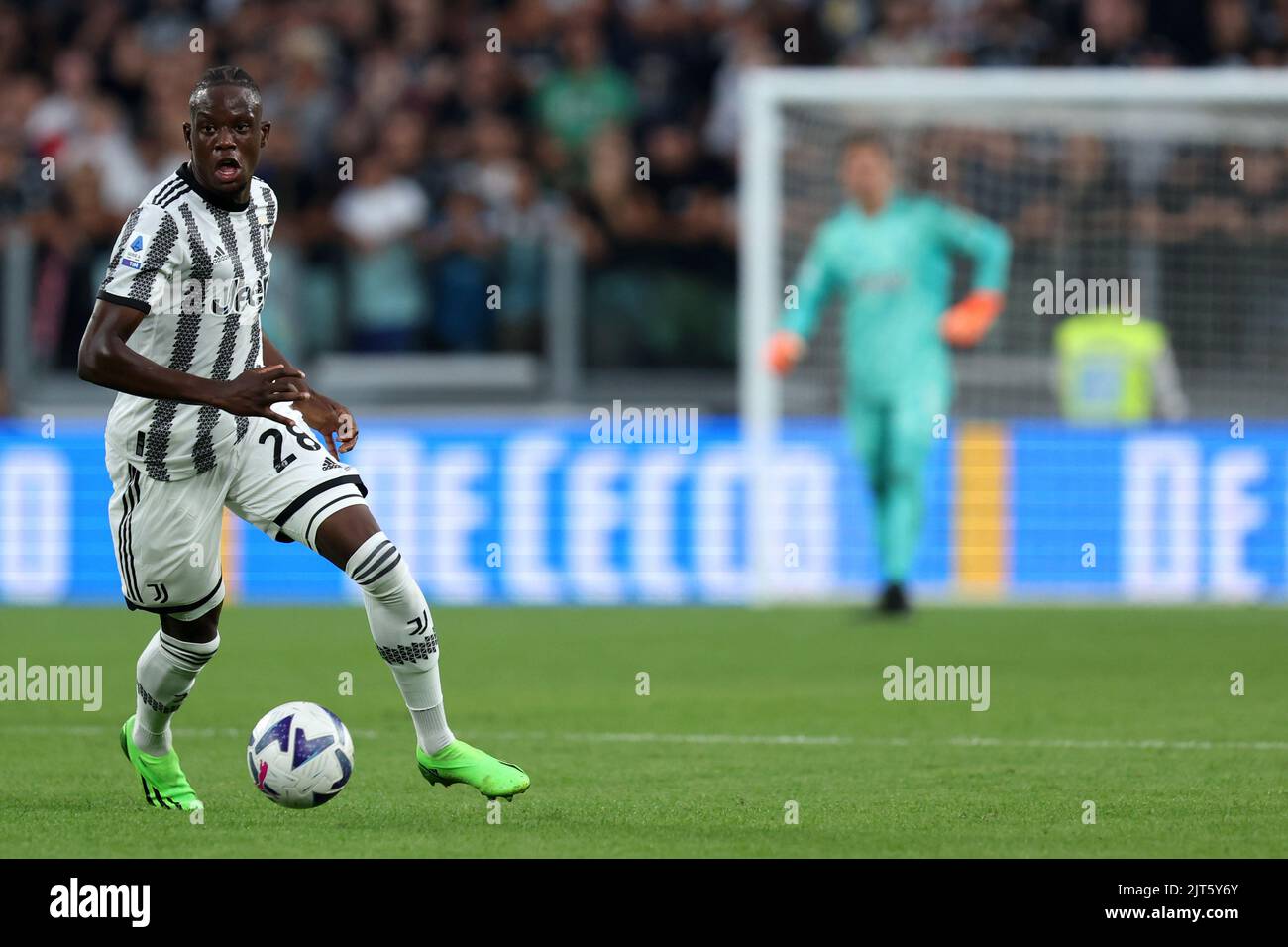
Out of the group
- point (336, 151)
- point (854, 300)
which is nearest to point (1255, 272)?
point (854, 300)

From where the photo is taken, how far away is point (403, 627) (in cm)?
627

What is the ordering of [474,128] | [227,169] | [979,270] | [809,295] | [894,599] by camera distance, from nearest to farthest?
1. [227,169]
2. [979,270]
3. [894,599]
4. [809,295]
5. [474,128]

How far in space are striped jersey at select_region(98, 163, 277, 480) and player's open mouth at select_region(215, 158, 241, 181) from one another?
11 centimetres

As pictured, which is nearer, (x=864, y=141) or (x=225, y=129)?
(x=225, y=129)

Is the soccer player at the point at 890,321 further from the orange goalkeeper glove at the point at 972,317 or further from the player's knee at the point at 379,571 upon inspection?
the player's knee at the point at 379,571

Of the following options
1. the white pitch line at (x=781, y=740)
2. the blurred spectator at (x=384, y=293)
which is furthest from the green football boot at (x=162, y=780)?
the blurred spectator at (x=384, y=293)

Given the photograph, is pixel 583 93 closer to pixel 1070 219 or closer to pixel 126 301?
pixel 1070 219

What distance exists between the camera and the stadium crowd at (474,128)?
48.0 ft

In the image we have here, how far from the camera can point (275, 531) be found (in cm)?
638

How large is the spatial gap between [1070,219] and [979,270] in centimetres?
234

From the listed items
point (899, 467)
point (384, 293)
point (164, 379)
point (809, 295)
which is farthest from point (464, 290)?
point (164, 379)
